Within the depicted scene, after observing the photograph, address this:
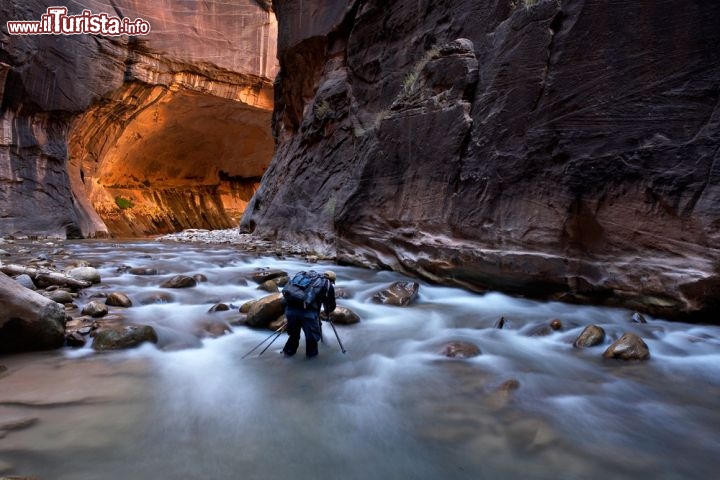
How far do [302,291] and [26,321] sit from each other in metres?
1.96

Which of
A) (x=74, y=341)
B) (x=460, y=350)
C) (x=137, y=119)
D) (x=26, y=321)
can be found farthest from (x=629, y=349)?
(x=137, y=119)

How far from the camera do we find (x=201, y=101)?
70.6ft

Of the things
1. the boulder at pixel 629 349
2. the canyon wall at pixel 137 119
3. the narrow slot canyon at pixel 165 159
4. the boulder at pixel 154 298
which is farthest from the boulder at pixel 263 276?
the narrow slot canyon at pixel 165 159

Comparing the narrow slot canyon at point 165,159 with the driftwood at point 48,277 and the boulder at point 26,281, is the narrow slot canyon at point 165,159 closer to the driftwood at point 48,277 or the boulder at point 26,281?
the driftwood at point 48,277

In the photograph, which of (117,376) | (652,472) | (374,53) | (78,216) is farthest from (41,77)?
(652,472)

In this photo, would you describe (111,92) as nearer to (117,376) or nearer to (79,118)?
(79,118)

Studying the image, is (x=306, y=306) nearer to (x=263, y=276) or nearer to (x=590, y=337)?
(x=590, y=337)

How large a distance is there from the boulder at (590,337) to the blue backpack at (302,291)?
7.15ft

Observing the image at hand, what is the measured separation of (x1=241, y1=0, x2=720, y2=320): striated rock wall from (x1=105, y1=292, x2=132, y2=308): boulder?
3.69m

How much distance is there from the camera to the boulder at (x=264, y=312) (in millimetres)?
4180

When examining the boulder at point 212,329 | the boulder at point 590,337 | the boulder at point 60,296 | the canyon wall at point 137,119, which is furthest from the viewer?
the canyon wall at point 137,119

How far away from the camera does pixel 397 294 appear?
5.40 m

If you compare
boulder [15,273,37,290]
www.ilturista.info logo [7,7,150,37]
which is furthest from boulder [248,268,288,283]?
www.ilturista.info logo [7,7,150,37]

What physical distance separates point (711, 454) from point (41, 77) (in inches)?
773
